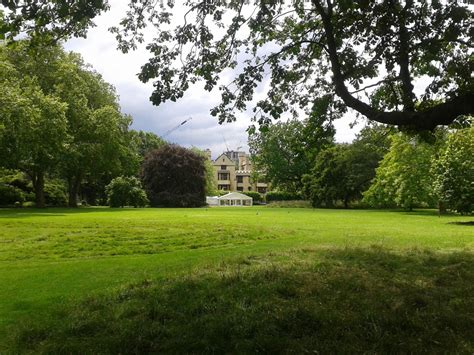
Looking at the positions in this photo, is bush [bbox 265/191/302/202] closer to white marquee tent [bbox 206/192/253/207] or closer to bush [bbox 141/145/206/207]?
white marquee tent [bbox 206/192/253/207]

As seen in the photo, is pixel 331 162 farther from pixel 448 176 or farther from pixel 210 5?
pixel 210 5

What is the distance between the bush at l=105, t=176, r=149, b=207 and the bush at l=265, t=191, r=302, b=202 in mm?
32544

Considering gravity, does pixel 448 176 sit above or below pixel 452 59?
below

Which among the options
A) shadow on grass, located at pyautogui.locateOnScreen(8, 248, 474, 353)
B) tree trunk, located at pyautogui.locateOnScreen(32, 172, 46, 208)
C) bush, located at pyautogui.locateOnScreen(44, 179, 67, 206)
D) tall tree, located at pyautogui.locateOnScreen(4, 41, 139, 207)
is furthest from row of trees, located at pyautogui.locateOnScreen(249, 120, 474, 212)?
bush, located at pyautogui.locateOnScreen(44, 179, 67, 206)

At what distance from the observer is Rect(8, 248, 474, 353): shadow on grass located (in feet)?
15.8

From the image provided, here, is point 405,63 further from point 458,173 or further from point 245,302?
point 458,173

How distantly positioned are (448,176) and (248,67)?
18488 millimetres

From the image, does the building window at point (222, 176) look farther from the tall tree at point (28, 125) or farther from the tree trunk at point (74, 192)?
the tall tree at point (28, 125)

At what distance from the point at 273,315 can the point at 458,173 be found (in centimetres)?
2182

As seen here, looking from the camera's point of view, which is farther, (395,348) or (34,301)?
(34,301)

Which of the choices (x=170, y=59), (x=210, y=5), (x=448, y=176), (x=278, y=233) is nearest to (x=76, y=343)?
(x=170, y=59)

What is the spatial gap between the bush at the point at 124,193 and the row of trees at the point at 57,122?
1872 millimetres

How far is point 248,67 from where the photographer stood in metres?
9.92

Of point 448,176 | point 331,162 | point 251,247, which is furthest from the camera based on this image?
point 331,162
